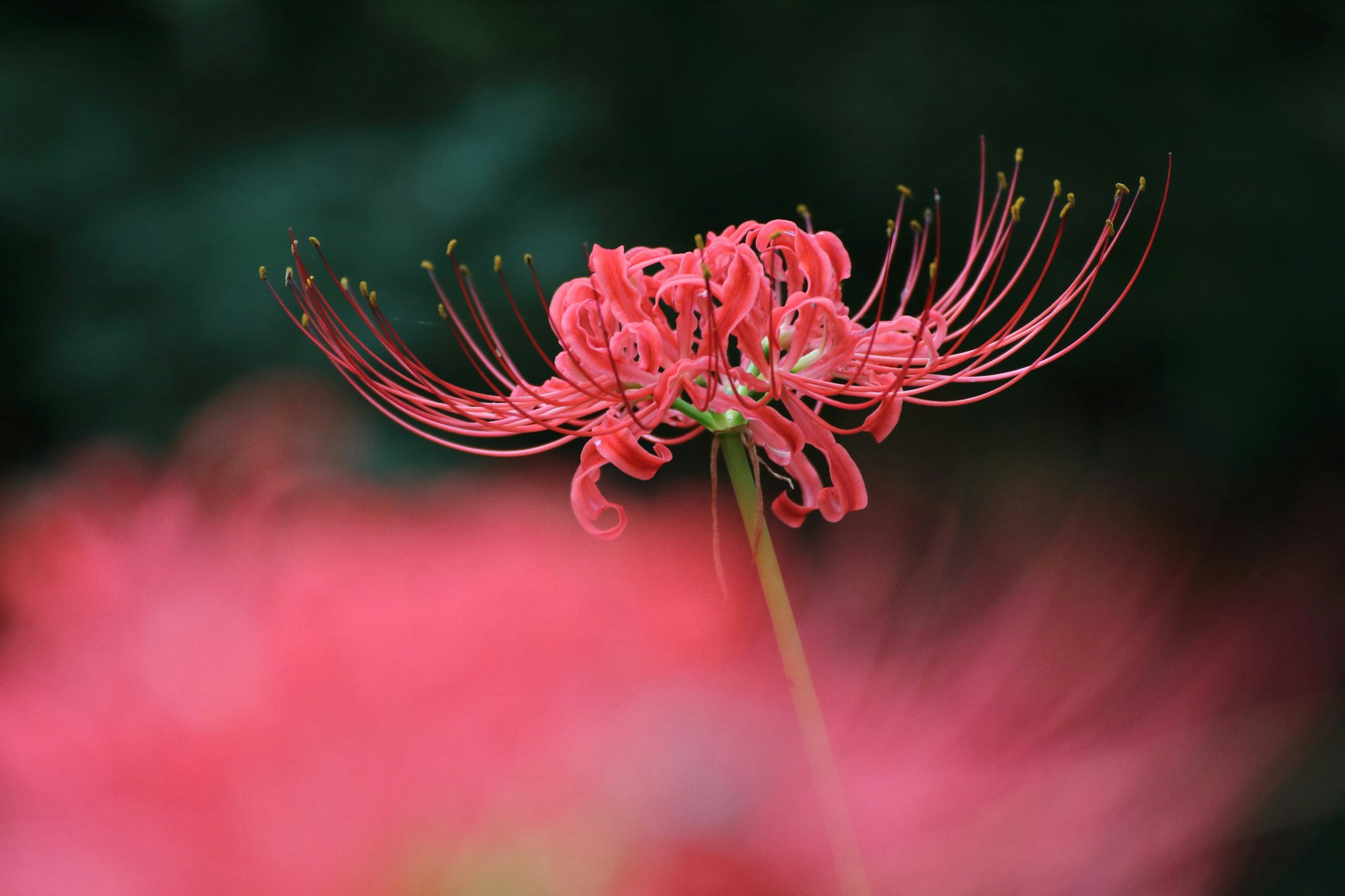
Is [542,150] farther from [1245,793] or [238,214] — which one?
[1245,793]

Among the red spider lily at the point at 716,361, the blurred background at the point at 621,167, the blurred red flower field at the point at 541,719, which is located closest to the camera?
the blurred red flower field at the point at 541,719

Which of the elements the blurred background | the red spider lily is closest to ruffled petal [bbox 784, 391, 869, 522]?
the red spider lily

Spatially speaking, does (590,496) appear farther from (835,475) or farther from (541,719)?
(541,719)

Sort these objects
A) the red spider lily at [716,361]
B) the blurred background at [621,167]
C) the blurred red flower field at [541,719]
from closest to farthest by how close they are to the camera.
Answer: the blurred red flower field at [541,719], the red spider lily at [716,361], the blurred background at [621,167]

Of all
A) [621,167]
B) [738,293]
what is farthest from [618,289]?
[621,167]

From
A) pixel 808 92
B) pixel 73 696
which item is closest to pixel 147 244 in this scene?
pixel 808 92

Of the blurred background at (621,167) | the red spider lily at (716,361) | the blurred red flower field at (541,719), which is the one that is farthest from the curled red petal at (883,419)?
the blurred background at (621,167)

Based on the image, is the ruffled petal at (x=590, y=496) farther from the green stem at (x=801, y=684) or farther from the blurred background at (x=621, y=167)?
the blurred background at (x=621, y=167)

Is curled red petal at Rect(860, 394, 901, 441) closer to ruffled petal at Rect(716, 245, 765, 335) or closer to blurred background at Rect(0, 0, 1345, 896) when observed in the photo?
ruffled petal at Rect(716, 245, 765, 335)
